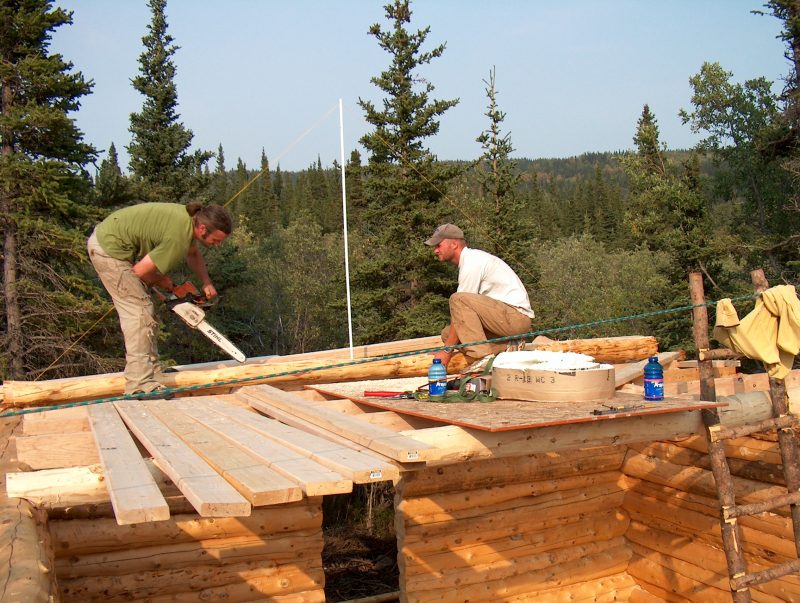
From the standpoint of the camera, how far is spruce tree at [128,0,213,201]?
86.0ft

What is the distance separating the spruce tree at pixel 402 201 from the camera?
22.2m

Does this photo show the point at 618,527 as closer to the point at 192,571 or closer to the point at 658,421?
the point at 658,421

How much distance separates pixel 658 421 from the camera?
5121mm

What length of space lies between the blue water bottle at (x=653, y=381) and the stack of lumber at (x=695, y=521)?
165 cm

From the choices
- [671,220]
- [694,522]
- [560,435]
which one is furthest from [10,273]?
[671,220]

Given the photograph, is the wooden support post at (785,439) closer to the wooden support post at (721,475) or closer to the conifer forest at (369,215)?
the wooden support post at (721,475)

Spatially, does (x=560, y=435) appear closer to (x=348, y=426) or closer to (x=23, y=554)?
(x=348, y=426)

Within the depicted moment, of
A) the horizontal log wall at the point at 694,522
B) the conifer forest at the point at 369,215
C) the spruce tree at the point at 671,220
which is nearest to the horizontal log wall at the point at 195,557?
the horizontal log wall at the point at 694,522

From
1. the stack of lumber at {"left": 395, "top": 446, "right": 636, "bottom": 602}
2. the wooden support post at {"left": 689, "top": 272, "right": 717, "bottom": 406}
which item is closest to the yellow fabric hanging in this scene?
the wooden support post at {"left": 689, "top": 272, "right": 717, "bottom": 406}

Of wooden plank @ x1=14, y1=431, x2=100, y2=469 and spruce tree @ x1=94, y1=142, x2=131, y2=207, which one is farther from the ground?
spruce tree @ x1=94, y1=142, x2=131, y2=207

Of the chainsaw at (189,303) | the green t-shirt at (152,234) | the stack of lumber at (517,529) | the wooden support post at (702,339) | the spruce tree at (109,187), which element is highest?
the spruce tree at (109,187)

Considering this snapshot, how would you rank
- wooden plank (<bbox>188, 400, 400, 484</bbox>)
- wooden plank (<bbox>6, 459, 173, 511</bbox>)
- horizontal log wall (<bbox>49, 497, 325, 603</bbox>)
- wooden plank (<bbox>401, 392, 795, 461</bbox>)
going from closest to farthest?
1. wooden plank (<bbox>188, 400, 400, 484</bbox>)
2. wooden plank (<bbox>6, 459, 173, 511</bbox>)
3. wooden plank (<bbox>401, 392, 795, 461</bbox>)
4. horizontal log wall (<bbox>49, 497, 325, 603</bbox>)

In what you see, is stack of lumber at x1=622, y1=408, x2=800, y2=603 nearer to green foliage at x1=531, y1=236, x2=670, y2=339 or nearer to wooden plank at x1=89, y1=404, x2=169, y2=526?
wooden plank at x1=89, y1=404, x2=169, y2=526

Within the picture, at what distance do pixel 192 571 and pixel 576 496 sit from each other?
4.11 meters
